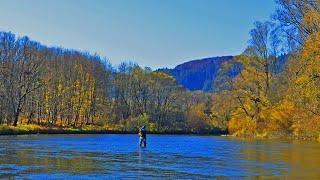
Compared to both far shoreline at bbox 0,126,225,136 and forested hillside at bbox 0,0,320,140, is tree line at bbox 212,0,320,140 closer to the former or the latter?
forested hillside at bbox 0,0,320,140

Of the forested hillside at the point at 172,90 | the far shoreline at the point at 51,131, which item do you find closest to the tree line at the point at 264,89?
the forested hillside at the point at 172,90

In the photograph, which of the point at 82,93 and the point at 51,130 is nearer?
the point at 51,130

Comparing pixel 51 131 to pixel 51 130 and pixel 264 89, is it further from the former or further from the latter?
pixel 264 89

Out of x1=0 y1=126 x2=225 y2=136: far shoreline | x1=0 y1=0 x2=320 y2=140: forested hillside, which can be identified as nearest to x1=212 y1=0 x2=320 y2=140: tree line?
x1=0 y1=0 x2=320 y2=140: forested hillside

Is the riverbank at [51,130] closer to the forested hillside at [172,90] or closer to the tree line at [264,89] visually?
the forested hillside at [172,90]

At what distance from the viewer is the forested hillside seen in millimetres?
47188

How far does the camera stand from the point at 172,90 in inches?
4852

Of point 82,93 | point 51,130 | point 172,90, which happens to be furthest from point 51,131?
point 172,90

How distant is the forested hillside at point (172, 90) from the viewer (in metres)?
47.2

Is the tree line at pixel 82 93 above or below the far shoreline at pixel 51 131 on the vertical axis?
above

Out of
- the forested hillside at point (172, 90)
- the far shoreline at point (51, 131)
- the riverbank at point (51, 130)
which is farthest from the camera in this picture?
the riverbank at point (51, 130)

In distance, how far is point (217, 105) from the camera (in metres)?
92.8

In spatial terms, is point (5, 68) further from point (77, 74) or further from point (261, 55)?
point (261, 55)

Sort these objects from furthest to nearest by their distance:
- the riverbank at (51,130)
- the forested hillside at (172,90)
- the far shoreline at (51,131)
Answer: the riverbank at (51,130) → the far shoreline at (51,131) → the forested hillside at (172,90)
